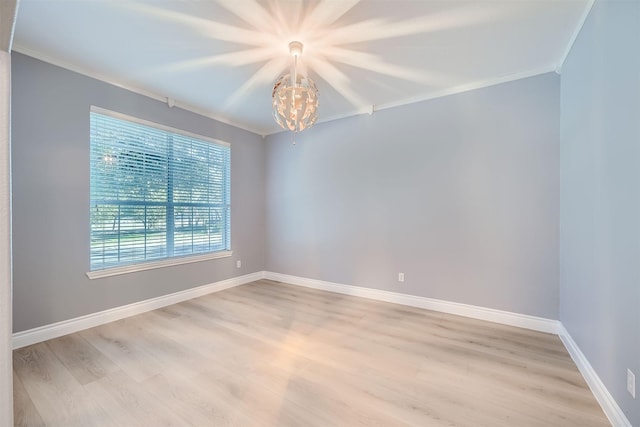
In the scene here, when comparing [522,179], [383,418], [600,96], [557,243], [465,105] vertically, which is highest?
[465,105]

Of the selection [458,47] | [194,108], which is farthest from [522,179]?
[194,108]

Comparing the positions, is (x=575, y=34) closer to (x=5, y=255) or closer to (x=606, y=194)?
(x=606, y=194)

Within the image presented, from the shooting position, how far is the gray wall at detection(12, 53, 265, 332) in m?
2.37

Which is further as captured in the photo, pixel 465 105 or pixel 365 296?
pixel 365 296

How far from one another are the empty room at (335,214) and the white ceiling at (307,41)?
21mm

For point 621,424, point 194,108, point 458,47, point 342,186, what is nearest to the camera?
point 621,424

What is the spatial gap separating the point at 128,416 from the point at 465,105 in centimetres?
400

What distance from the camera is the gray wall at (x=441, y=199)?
2.71 metres

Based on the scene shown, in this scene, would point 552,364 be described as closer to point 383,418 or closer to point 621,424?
point 621,424

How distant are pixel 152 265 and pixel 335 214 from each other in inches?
98.3

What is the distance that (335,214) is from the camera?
406cm

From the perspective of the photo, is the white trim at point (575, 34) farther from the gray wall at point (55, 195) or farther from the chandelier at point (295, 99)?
the gray wall at point (55, 195)

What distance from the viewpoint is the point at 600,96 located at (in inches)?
68.9

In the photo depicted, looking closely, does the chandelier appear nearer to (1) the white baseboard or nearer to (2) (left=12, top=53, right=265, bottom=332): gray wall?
(2) (left=12, top=53, right=265, bottom=332): gray wall
